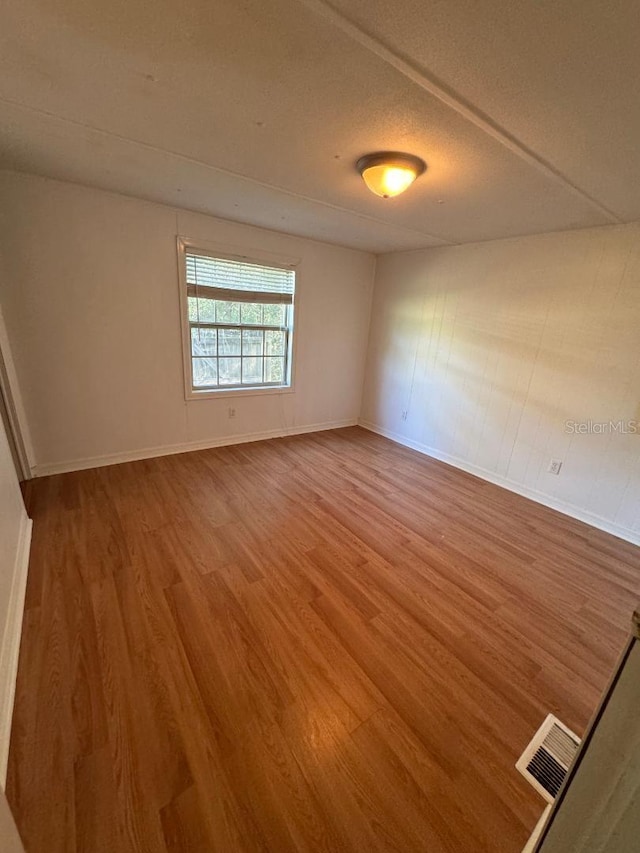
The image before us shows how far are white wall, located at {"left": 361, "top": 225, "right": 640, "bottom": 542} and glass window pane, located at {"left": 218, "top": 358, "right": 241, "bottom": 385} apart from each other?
201cm

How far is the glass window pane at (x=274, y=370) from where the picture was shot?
3.97m

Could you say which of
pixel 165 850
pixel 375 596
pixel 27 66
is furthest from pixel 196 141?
pixel 165 850

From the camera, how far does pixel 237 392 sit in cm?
377

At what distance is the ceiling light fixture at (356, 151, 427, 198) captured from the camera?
1716 mm

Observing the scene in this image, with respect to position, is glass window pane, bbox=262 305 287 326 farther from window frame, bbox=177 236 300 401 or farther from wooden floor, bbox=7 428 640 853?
wooden floor, bbox=7 428 640 853

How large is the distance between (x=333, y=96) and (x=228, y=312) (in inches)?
95.1

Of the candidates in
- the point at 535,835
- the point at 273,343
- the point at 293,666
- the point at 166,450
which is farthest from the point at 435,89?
the point at 166,450

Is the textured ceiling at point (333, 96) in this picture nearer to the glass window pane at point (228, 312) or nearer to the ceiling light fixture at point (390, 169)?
the ceiling light fixture at point (390, 169)

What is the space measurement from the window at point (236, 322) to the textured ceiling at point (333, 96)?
982 mm

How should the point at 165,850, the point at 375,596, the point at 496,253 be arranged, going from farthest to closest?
the point at 496,253 < the point at 375,596 < the point at 165,850

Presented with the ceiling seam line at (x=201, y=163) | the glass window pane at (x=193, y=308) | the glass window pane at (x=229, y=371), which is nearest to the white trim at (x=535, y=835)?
the ceiling seam line at (x=201, y=163)

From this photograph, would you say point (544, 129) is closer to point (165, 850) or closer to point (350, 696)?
point (350, 696)

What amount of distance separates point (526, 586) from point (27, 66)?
3.48 metres

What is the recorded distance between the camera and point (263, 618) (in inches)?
66.1
